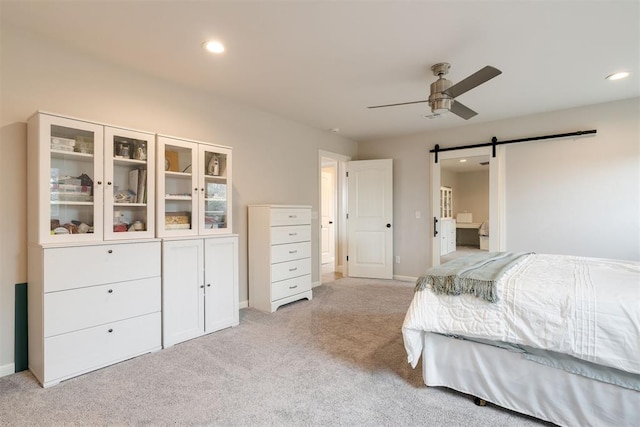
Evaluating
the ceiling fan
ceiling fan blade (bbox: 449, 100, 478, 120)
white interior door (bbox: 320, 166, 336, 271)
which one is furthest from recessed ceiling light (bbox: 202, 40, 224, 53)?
white interior door (bbox: 320, 166, 336, 271)

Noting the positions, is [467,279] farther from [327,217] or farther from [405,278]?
[327,217]

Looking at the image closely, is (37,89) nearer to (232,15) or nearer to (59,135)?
(59,135)

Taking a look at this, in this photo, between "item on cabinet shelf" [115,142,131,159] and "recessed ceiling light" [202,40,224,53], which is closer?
"recessed ceiling light" [202,40,224,53]

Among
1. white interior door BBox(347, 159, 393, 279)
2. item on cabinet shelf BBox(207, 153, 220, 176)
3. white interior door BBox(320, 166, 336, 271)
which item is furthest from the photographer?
white interior door BBox(320, 166, 336, 271)

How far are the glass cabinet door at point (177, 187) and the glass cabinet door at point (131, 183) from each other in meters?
0.07

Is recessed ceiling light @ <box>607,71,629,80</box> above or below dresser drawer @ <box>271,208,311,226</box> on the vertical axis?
above

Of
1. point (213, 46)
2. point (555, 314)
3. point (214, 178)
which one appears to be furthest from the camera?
point (214, 178)

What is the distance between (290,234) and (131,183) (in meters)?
1.83

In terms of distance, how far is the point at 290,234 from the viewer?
3881 millimetres

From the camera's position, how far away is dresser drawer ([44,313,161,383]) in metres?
2.06

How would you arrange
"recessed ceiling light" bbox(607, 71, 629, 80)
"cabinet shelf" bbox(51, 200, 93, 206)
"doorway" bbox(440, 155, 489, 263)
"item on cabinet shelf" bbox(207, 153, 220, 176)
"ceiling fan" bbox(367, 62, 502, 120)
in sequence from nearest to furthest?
"cabinet shelf" bbox(51, 200, 93, 206) < "ceiling fan" bbox(367, 62, 502, 120) < "recessed ceiling light" bbox(607, 71, 629, 80) < "item on cabinet shelf" bbox(207, 153, 220, 176) < "doorway" bbox(440, 155, 489, 263)

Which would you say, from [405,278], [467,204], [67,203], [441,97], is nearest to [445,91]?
[441,97]

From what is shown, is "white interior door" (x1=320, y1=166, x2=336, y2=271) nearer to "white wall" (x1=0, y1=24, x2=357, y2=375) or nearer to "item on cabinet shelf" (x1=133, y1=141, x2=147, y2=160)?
"white wall" (x1=0, y1=24, x2=357, y2=375)

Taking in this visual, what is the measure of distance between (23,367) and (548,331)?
346cm
